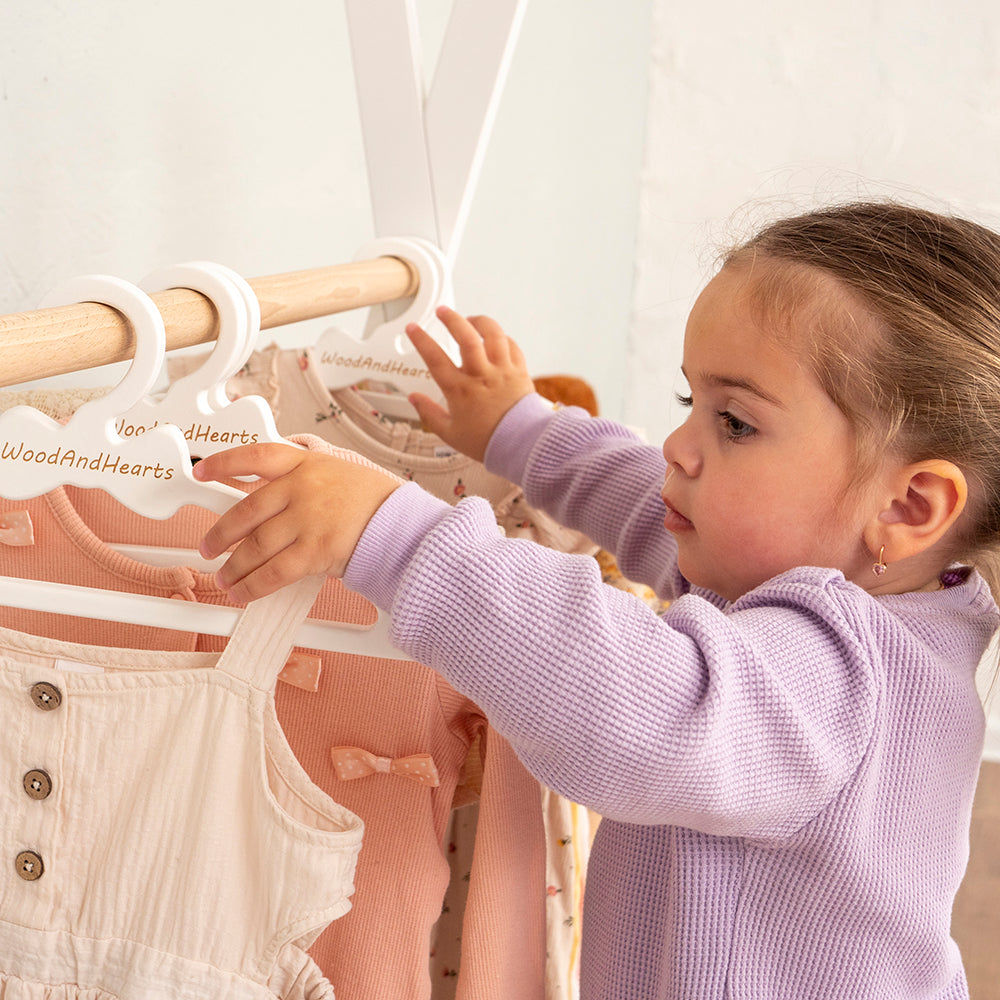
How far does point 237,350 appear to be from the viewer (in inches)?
23.4

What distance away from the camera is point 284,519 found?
0.54 metres

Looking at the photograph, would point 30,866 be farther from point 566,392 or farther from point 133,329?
point 566,392

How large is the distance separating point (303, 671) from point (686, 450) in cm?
28

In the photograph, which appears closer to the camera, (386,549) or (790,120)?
(386,549)

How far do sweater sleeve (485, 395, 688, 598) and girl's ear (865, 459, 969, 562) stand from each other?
0.68ft

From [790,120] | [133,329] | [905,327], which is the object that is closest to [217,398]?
[133,329]

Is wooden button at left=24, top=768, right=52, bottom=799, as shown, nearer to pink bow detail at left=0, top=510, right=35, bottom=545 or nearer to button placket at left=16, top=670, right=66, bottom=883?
button placket at left=16, top=670, right=66, bottom=883

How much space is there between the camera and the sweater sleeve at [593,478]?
0.85m

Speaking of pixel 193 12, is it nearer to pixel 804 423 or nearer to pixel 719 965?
pixel 804 423

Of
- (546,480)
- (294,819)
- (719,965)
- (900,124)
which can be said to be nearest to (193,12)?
(546,480)

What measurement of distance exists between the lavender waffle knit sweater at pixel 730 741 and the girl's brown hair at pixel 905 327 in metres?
0.10

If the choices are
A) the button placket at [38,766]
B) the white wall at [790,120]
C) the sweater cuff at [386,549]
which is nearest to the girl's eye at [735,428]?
the sweater cuff at [386,549]

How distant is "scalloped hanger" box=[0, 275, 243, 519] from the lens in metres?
0.54

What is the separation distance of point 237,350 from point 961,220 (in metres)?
0.49
